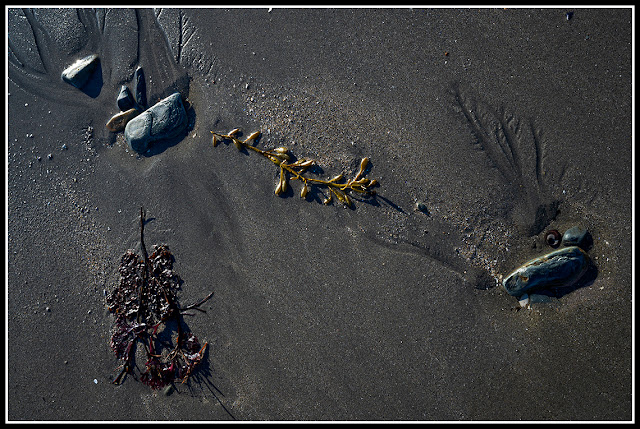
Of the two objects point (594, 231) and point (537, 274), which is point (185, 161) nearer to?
point (537, 274)

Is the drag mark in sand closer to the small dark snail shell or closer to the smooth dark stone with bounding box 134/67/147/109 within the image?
the small dark snail shell

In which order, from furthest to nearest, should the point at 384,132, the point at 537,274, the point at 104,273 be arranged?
the point at 104,273 → the point at 384,132 → the point at 537,274

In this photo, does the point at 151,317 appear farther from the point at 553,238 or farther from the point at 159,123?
the point at 553,238

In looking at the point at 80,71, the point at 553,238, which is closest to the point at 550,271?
the point at 553,238

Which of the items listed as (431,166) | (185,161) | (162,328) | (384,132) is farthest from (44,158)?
(431,166)

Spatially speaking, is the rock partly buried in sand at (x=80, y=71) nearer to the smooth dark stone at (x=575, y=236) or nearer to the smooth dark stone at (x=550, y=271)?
the smooth dark stone at (x=550, y=271)
